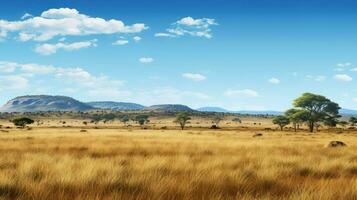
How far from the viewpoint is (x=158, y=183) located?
342 inches

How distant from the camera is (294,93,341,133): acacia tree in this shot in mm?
106406

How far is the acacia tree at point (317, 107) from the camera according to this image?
106406 millimetres

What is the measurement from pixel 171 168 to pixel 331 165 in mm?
5304

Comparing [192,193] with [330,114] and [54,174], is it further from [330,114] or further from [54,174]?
[330,114]

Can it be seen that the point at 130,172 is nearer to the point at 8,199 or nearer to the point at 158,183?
the point at 158,183

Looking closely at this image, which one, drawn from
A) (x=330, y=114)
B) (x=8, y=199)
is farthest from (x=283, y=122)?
(x=8, y=199)

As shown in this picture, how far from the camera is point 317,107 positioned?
109m

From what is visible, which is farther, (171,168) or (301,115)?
(301,115)

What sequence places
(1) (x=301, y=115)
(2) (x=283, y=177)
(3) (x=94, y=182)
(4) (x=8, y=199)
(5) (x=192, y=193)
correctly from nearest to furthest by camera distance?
(4) (x=8, y=199), (5) (x=192, y=193), (3) (x=94, y=182), (2) (x=283, y=177), (1) (x=301, y=115)

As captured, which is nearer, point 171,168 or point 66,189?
point 66,189

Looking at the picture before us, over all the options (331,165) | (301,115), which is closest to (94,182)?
(331,165)

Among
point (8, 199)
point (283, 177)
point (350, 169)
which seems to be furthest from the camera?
point (350, 169)

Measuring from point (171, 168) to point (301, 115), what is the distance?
97761 millimetres

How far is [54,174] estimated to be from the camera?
10211 millimetres
